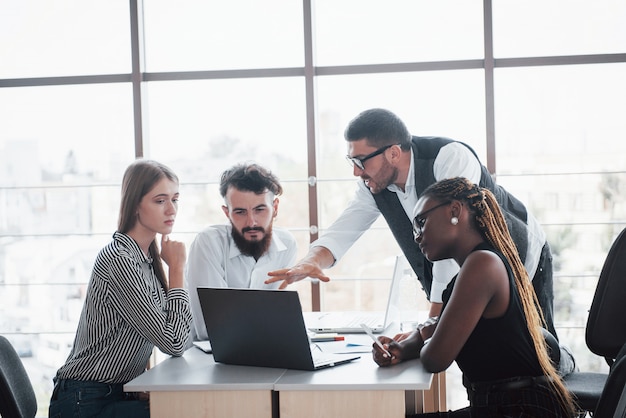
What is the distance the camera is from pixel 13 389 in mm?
2145

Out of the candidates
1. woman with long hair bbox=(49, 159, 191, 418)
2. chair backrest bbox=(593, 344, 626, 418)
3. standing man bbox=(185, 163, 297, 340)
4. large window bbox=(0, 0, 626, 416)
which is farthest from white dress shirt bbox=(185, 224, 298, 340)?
chair backrest bbox=(593, 344, 626, 418)

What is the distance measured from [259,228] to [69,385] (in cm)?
95

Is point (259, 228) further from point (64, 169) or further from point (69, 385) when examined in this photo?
point (64, 169)

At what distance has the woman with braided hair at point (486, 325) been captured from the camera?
6.27 ft

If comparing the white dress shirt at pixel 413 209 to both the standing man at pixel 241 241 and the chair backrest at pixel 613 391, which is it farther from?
the chair backrest at pixel 613 391

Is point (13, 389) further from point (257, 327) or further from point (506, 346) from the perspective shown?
point (506, 346)

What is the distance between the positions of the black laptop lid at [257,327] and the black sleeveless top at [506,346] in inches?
17.7

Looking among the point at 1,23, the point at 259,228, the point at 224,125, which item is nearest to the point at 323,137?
the point at 224,125

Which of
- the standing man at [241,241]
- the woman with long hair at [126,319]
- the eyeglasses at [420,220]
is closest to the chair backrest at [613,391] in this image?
the eyeglasses at [420,220]

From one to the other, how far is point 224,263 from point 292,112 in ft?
4.85

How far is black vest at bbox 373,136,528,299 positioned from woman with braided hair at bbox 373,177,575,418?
60cm

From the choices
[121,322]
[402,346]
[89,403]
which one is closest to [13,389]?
[89,403]

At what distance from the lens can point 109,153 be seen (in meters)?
4.27

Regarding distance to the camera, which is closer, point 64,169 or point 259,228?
point 259,228
